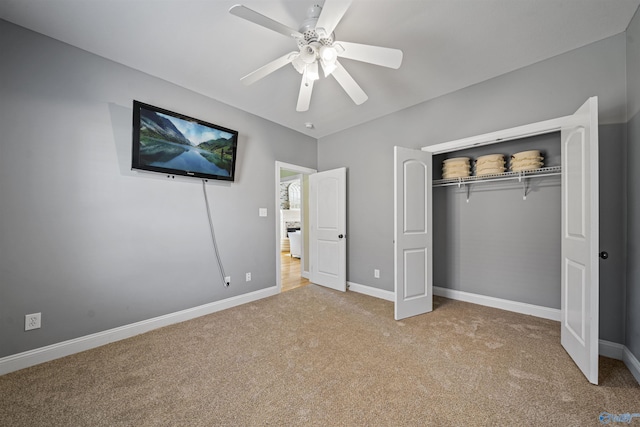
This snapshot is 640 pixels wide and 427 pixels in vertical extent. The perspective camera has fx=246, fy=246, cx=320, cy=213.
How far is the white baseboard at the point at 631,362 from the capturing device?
173 centimetres

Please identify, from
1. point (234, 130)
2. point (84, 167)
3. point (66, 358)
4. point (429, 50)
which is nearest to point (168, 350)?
point (66, 358)

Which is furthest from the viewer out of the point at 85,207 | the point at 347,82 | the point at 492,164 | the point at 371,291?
the point at 371,291

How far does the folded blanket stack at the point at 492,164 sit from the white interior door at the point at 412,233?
55cm

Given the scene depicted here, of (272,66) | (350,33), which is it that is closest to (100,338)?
(272,66)

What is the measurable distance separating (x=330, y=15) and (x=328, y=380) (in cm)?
237

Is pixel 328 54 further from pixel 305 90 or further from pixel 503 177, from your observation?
pixel 503 177

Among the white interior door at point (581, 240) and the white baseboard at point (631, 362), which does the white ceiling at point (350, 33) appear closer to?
the white interior door at point (581, 240)

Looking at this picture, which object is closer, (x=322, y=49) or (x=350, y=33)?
(x=322, y=49)

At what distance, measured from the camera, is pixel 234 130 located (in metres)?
3.18

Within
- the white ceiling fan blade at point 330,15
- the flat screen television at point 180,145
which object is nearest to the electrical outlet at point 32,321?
the flat screen television at point 180,145

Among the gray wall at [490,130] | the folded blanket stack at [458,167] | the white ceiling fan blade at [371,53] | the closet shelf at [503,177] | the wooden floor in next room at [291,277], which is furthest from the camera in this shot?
the wooden floor in next room at [291,277]

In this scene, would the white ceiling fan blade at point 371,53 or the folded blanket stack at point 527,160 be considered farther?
the folded blanket stack at point 527,160

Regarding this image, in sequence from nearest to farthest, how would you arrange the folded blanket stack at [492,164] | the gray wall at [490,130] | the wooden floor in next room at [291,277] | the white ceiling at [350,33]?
1. the white ceiling at [350,33]
2. the gray wall at [490,130]
3. the folded blanket stack at [492,164]
4. the wooden floor in next room at [291,277]

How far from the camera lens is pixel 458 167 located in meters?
2.90
